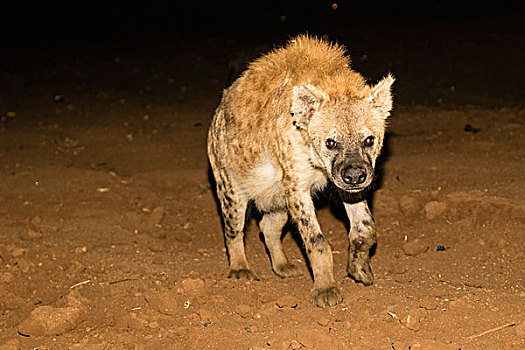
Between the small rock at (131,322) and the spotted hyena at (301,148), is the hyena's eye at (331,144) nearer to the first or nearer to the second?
the spotted hyena at (301,148)

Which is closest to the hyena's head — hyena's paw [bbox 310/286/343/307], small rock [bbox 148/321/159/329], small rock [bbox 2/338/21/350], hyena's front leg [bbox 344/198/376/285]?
hyena's front leg [bbox 344/198/376/285]

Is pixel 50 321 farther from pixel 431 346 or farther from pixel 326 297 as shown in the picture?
pixel 431 346

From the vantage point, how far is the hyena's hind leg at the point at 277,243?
170 inches

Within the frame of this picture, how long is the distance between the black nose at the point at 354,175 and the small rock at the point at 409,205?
5.39 feet

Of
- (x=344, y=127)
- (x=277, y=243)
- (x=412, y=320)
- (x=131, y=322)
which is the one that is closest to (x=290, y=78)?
(x=344, y=127)

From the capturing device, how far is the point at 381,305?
11.3ft

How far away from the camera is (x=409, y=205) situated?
16.3 feet

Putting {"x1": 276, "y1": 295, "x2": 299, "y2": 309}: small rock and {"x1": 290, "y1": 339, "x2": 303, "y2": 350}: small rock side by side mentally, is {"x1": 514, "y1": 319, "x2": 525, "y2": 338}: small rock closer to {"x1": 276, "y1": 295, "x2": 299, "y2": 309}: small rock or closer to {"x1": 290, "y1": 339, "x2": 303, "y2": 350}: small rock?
{"x1": 290, "y1": 339, "x2": 303, "y2": 350}: small rock

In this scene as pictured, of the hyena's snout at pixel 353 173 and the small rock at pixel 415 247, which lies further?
the small rock at pixel 415 247

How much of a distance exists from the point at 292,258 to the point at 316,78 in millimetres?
1423

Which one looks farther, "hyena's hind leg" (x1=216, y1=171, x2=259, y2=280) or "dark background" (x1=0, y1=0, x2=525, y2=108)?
"dark background" (x1=0, y1=0, x2=525, y2=108)

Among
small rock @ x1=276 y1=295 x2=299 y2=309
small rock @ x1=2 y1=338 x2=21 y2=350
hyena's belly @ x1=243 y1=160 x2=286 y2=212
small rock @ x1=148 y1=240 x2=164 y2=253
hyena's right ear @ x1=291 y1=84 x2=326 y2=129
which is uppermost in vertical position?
hyena's right ear @ x1=291 y1=84 x2=326 y2=129

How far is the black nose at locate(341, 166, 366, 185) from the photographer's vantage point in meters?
3.40

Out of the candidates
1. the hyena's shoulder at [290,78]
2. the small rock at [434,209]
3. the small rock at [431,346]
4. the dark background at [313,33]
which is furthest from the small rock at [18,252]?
the dark background at [313,33]
